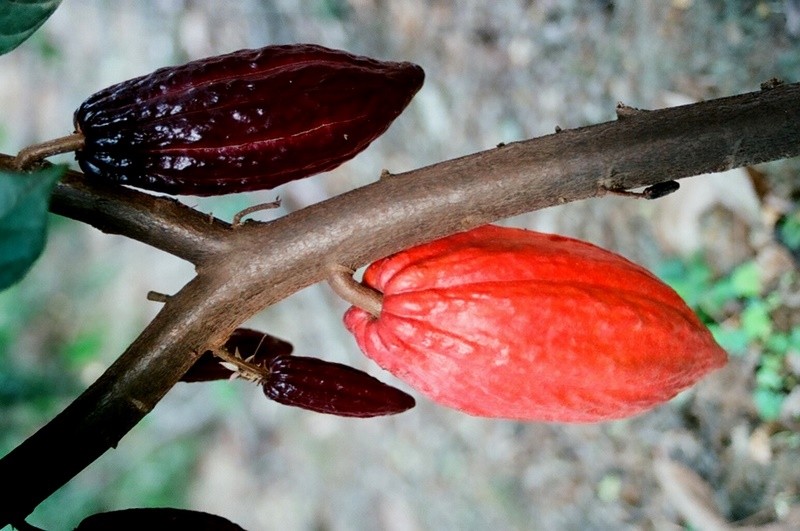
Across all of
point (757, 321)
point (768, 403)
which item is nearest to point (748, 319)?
point (757, 321)

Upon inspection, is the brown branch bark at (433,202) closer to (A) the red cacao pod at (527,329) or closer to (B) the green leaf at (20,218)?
(A) the red cacao pod at (527,329)

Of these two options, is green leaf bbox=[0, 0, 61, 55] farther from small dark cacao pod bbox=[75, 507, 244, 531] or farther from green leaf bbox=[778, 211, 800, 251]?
green leaf bbox=[778, 211, 800, 251]

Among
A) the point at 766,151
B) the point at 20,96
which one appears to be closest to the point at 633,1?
the point at 766,151

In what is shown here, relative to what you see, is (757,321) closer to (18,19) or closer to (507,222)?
(507,222)

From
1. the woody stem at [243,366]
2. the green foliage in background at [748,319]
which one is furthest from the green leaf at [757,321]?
the woody stem at [243,366]

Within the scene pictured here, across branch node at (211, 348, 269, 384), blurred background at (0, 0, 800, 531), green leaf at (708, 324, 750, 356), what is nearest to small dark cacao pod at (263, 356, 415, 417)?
branch node at (211, 348, 269, 384)
